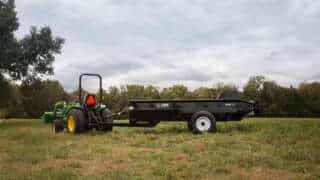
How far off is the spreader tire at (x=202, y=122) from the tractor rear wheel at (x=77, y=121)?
3.34m

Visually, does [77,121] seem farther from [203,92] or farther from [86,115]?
[203,92]

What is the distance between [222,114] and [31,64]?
578 inches

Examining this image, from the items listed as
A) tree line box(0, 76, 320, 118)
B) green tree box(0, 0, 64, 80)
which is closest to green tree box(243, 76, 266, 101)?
tree line box(0, 76, 320, 118)

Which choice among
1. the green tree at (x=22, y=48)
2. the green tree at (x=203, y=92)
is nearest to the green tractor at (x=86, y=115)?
the green tree at (x=22, y=48)

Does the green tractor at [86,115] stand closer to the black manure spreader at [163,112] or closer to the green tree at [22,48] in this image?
the black manure spreader at [163,112]

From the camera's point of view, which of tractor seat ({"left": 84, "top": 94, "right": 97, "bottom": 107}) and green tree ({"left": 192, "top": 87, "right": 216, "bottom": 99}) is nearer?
tractor seat ({"left": 84, "top": 94, "right": 97, "bottom": 107})

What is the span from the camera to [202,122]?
548 inches

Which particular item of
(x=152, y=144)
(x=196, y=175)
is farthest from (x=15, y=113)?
(x=196, y=175)

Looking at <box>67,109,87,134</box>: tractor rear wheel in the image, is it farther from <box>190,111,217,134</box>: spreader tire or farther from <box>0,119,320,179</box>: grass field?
<box>190,111,217,134</box>: spreader tire

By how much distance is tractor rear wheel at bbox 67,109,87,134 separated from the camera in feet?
45.8

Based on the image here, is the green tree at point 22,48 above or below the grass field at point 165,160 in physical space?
above

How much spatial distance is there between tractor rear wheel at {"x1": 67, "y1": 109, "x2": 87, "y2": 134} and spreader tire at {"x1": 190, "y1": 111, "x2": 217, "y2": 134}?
3.34 metres

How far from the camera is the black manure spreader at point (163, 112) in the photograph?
14.0 metres

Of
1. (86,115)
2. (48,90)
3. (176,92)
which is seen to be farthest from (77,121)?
(176,92)
